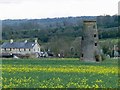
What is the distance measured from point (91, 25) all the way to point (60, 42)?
5639 centimetres

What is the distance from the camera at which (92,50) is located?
5809cm

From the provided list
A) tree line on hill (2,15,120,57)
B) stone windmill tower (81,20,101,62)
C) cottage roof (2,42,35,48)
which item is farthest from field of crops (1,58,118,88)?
cottage roof (2,42,35,48)

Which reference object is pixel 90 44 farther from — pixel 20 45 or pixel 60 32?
pixel 60 32

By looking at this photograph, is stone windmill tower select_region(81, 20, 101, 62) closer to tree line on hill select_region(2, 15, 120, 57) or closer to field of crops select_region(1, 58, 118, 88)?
tree line on hill select_region(2, 15, 120, 57)

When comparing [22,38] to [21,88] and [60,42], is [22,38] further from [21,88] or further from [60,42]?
[21,88]

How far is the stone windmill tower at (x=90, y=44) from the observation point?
190 feet

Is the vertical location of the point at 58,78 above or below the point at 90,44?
below

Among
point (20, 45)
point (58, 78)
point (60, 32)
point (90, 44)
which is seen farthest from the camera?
point (60, 32)

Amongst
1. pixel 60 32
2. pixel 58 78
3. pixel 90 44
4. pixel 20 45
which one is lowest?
pixel 58 78

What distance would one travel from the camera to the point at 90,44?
58156mm

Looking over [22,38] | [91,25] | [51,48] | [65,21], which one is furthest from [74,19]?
[91,25]

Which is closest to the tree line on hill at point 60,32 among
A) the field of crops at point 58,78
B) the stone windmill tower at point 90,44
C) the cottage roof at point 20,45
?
the cottage roof at point 20,45

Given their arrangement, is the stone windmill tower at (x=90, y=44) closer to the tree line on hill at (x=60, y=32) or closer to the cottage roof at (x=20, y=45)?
the tree line on hill at (x=60, y=32)

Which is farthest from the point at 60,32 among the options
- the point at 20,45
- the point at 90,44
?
the point at 90,44
